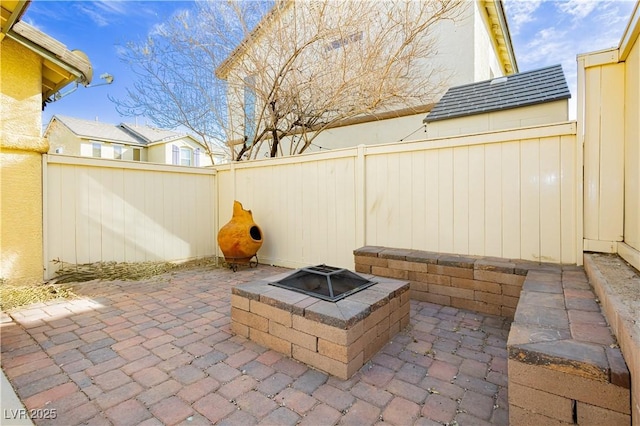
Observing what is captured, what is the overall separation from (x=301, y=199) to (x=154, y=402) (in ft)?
11.5

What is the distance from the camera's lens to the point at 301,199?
494 centimetres

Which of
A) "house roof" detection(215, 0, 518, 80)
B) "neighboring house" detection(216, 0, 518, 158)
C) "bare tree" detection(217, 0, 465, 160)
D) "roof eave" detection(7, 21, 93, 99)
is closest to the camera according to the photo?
"roof eave" detection(7, 21, 93, 99)

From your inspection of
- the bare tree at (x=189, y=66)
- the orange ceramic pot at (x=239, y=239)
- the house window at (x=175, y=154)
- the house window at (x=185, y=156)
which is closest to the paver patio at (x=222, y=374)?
the orange ceramic pot at (x=239, y=239)

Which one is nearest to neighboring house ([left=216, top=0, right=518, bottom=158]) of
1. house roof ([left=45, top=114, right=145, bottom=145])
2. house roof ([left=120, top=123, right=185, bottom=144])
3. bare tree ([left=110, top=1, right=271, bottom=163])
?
bare tree ([left=110, top=1, right=271, bottom=163])

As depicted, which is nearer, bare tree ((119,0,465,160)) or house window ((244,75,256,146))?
bare tree ((119,0,465,160))

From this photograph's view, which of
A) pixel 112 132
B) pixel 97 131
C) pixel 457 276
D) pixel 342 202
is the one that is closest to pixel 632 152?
pixel 457 276

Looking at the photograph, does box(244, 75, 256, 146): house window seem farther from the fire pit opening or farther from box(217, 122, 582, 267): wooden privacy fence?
the fire pit opening

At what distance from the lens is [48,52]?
13.0 ft

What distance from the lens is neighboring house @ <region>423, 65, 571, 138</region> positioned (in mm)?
4855

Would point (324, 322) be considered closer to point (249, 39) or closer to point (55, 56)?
point (55, 56)

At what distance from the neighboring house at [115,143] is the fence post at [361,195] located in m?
12.9

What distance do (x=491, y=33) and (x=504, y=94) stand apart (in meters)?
3.93

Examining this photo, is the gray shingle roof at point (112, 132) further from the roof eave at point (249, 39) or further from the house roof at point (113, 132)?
the roof eave at point (249, 39)

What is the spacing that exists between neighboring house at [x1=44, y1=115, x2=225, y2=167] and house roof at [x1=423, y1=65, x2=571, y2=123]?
40.9 feet
